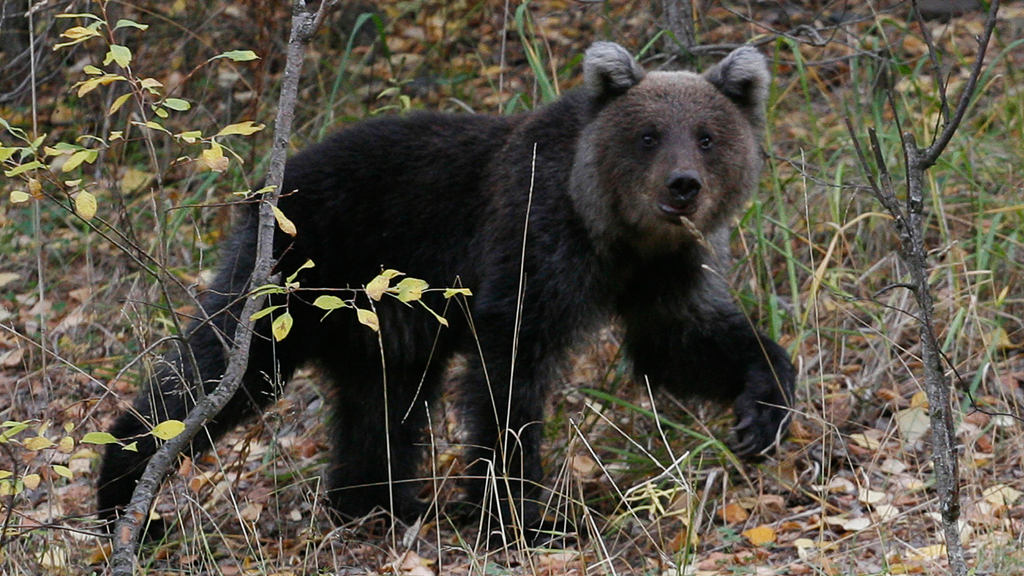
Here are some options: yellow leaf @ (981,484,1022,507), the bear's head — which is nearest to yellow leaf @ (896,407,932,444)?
yellow leaf @ (981,484,1022,507)

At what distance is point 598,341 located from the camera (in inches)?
220

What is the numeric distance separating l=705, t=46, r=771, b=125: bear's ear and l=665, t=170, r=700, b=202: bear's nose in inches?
22.6

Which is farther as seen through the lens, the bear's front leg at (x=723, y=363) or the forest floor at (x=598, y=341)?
the bear's front leg at (x=723, y=363)

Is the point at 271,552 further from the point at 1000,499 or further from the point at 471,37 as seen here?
the point at 471,37

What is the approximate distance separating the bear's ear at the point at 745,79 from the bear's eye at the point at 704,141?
0.92ft

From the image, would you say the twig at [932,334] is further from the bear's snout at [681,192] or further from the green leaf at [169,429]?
the green leaf at [169,429]

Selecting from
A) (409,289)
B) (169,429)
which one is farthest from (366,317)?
(169,429)

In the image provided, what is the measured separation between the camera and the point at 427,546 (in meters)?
5.27

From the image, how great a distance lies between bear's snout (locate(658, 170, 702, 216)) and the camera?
4.70m

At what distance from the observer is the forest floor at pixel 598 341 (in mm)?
4289

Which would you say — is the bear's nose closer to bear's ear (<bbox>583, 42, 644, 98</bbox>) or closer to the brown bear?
the brown bear

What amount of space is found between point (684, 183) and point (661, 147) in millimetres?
262

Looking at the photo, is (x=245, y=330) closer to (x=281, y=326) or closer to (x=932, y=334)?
(x=281, y=326)

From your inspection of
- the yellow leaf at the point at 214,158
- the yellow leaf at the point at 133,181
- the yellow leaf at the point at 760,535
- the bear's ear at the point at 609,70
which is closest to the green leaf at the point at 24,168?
the yellow leaf at the point at 214,158
